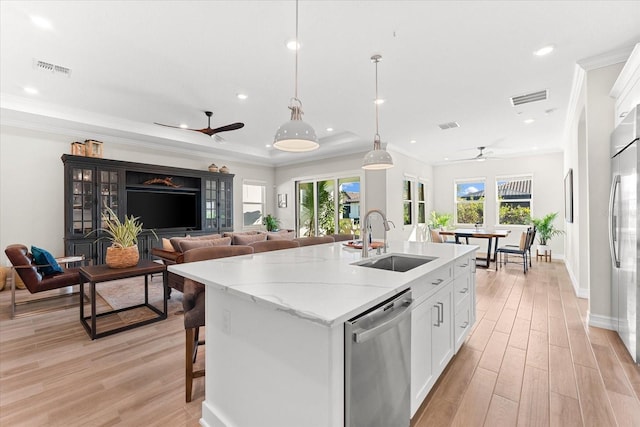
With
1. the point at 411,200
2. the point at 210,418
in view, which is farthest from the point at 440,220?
the point at 210,418

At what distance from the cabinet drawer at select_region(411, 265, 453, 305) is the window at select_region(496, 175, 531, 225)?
7.09 m

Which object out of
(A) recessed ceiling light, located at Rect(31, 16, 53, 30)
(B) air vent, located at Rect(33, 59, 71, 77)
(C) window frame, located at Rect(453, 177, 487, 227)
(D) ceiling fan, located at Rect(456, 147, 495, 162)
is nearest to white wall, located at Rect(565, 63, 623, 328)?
(D) ceiling fan, located at Rect(456, 147, 495, 162)

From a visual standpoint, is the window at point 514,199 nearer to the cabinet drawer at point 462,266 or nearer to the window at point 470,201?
the window at point 470,201

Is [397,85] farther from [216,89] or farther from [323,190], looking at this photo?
[323,190]

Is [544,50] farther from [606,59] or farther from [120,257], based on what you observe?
[120,257]

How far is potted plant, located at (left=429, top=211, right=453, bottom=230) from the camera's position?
8227mm

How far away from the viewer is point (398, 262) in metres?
2.40

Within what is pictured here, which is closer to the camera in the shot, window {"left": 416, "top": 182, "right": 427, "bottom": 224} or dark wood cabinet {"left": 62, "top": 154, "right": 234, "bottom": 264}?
dark wood cabinet {"left": 62, "top": 154, "right": 234, "bottom": 264}

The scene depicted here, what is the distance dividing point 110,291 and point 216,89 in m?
3.42

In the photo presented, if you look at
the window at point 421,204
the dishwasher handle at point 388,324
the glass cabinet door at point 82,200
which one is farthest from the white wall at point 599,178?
the glass cabinet door at point 82,200

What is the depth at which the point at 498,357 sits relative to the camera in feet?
7.82

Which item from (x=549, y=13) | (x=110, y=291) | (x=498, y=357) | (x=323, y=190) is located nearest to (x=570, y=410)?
(x=498, y=357)

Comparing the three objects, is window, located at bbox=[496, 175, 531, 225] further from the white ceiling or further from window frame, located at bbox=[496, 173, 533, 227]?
the white ceiling

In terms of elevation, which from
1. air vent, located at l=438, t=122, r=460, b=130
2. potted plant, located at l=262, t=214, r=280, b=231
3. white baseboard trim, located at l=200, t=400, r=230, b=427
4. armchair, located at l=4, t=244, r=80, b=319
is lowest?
white baseboard trim, located at l=200, t=400, r=230, b=427
